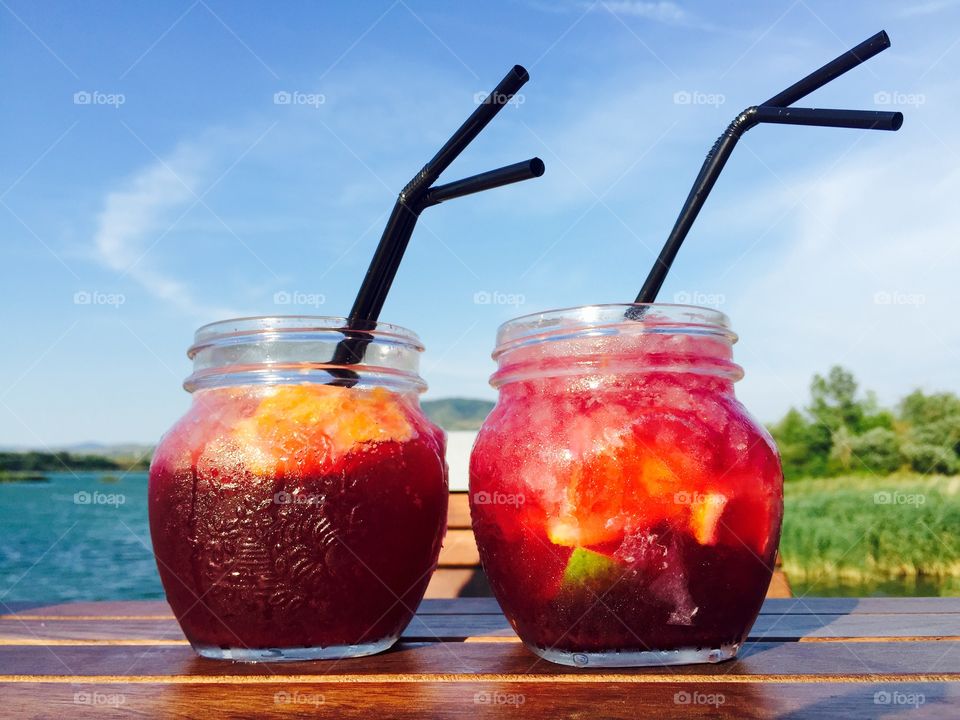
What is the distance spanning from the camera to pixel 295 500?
1.01m

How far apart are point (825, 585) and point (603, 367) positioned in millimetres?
9839

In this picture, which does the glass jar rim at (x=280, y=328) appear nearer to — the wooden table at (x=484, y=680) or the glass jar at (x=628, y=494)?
the glass jar at (x=628, y=494)

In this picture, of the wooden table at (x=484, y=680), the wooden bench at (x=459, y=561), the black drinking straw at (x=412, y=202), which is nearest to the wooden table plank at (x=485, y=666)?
the wooden table at (x=484, y=680)

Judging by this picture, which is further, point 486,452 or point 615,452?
point 486,452

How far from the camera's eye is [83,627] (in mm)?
1368

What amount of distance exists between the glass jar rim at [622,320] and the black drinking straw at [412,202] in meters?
0.18

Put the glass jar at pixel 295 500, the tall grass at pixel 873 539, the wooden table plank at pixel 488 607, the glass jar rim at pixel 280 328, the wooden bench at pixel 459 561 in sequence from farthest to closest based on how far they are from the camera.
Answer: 1. the tall grass at pixel 873 539
2. the wooden bench at pixel 459 561
3. the wooden table plank at pixel 488 607
4. the glass jar rim at pixel 280 328
5. the glass jar at pixel 295 500

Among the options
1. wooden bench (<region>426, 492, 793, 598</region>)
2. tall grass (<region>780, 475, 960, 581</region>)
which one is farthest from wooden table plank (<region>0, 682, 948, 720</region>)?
tall grass (<region>780, 475, 960, 581</region>)

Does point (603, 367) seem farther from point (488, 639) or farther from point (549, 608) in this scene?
point (488, 639)

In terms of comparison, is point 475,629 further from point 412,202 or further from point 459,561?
point 459,561

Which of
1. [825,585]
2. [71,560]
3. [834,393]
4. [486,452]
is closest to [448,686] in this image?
[486,452]

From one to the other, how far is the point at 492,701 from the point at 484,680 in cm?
9

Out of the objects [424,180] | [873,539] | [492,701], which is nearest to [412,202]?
[424,180]

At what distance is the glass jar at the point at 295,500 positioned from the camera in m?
1.01
